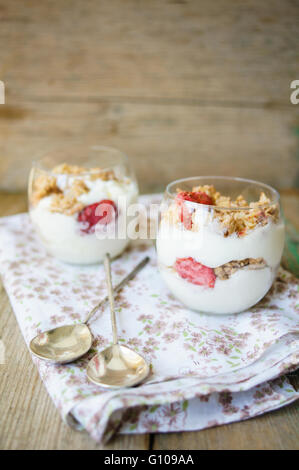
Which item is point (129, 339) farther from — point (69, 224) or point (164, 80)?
point (164, 80)

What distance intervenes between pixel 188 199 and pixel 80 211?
0.30 m

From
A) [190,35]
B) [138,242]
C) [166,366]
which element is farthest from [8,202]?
[166,366]

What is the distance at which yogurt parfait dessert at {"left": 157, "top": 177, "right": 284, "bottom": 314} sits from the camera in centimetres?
81

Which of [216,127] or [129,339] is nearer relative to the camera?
[129,339]

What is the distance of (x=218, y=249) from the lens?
0.80 meters

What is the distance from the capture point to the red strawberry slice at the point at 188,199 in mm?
832

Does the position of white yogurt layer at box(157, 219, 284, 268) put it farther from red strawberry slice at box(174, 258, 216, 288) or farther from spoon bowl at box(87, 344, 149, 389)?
spoon bowl at box(87, 344, 149, 389)

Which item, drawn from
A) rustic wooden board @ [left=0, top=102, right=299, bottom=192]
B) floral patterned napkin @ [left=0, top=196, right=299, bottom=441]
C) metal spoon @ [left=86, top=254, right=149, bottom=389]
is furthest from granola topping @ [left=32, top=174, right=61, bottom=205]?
rustic wooden board @ [left=0, top=102, right=299, bottom=192]

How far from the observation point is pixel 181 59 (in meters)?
1.60

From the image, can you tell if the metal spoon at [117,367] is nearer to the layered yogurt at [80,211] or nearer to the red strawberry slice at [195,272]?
the red strawberry slice at [195,272]

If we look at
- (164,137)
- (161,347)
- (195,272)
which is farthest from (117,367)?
(164,137)

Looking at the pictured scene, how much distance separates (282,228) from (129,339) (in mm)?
386

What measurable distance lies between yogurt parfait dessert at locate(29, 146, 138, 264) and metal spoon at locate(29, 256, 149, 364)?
0.26 m
